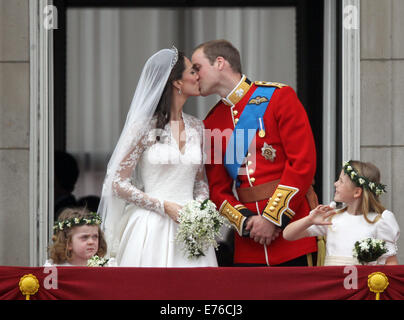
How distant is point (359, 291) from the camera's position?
13.6 ft

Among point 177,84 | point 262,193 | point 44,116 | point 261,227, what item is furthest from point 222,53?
point 44,116

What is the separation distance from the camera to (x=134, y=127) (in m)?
5.09

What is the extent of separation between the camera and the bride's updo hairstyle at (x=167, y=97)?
517cm

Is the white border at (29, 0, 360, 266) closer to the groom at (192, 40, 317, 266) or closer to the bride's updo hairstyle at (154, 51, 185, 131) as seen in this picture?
the groom at (192, 40, 317, 266)

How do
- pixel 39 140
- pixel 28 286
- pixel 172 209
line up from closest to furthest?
pixel 28 286 → pixel 172 209 → pixel 39 140

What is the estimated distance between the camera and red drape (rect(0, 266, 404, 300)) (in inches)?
161

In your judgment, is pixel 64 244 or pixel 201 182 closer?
pixel 64 244

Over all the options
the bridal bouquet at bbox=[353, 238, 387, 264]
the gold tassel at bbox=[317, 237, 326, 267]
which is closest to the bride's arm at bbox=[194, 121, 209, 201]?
the gold tassel at bbox=[317, 237, 326, 267]

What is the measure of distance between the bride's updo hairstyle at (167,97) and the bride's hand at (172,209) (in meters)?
0.49

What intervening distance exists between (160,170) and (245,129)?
1.92 feet

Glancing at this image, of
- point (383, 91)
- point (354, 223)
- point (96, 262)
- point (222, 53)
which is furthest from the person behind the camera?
point (383, 91)

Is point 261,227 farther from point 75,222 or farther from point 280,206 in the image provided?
point 75,222
